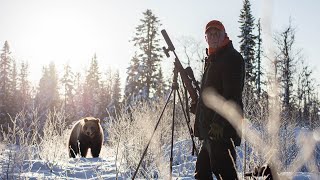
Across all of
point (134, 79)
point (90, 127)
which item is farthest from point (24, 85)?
point (90, 127)

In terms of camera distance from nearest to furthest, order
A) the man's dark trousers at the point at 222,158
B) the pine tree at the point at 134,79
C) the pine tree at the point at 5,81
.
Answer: the man's dark trousers at the point at 222,158 → the pine tree at the point at 134,79 → the pine tree at the point at 5,81

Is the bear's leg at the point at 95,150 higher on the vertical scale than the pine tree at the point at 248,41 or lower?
lower

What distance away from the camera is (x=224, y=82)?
375 centimetres

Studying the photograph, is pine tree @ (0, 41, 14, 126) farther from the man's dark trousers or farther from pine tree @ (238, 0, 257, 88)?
the man's dark trousers

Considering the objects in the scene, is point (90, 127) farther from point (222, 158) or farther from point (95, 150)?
point (222, 158)

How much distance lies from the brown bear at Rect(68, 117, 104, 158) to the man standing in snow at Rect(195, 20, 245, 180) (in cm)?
830

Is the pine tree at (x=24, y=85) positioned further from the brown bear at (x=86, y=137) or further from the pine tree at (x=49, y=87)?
the brown bear at (x=86, y=137)

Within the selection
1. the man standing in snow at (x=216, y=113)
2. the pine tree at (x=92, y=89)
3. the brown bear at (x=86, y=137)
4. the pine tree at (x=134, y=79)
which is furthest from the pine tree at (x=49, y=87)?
the man standing in snow at (x=216, y=113)

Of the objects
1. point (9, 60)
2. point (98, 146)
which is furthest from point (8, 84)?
point (98, 146)

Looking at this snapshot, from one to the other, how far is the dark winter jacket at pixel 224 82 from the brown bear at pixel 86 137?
8.37 m

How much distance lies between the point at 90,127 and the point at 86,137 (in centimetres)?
37

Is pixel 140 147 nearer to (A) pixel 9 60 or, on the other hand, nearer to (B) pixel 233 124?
(B) pixel 233 124

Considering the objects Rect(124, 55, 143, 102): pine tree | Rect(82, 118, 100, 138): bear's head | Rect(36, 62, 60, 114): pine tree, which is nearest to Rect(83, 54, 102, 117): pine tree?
Rect(36, 62, 60, 114): pine tree

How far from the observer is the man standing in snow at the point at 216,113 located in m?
3.68
